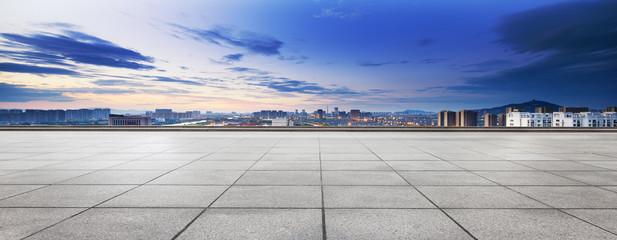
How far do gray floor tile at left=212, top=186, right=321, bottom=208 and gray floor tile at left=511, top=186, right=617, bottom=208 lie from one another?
3.97 meters

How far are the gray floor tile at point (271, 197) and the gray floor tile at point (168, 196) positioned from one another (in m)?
0.28

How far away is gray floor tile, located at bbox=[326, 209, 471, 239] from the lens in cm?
327

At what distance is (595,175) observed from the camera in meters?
6.51

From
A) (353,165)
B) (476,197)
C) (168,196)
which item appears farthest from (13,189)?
(476,197)

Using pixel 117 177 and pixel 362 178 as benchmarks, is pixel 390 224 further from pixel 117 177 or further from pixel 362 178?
pixel 117 177

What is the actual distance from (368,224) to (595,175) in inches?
269

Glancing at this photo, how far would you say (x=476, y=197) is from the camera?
189 inches

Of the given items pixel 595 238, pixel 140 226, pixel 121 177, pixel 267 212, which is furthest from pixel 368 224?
pixel 121 177

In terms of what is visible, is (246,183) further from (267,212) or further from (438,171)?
(438,171)

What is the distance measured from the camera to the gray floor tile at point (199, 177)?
5.85m

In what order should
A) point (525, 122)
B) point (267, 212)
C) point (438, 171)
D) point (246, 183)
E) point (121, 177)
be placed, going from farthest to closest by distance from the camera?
point (525, 122), point (438, 171), point (121, 177), point (246, 183), point (267, 212)

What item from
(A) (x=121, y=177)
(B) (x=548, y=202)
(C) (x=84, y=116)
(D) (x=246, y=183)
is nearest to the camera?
(B) (x=548, y=202)

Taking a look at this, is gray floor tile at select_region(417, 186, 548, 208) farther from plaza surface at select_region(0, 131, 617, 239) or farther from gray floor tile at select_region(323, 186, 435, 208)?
gray floor tile at select_region(323, 186, 435, 208)

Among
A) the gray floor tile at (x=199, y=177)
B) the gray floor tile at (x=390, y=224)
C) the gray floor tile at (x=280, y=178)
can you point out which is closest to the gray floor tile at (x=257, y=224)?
the gray floor tile at (x=390, y=224)
